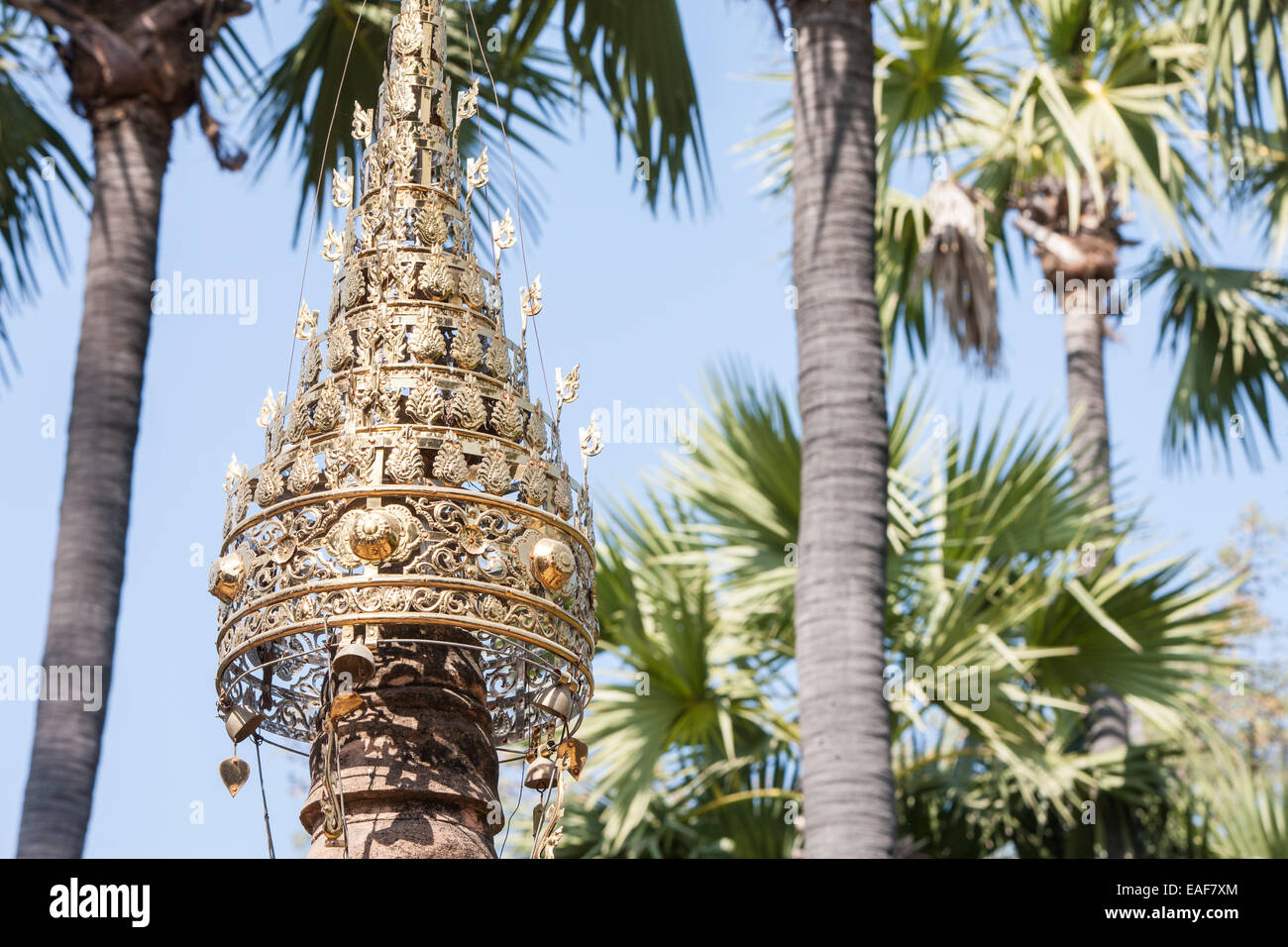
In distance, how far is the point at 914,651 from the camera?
32.1ft

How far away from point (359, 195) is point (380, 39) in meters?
4.66

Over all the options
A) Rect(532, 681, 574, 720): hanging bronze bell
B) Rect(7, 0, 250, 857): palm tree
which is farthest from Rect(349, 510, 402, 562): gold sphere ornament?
Rect(7, 0, 250, 857): palm tree

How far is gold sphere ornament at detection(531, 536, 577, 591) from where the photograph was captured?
3.78m

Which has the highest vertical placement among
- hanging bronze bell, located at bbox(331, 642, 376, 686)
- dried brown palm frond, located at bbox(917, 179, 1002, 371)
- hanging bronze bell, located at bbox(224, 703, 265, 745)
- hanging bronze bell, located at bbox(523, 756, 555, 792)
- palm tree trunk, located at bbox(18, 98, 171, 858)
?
dried brown palm frond, located at bbox(917, 179, 1002, 371)

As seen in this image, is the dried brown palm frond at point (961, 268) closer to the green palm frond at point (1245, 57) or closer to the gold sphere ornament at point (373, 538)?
the green palm frond at point (1245, 57)

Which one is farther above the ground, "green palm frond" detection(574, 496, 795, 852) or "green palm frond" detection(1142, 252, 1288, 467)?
"green palm frond" detection(1142, 252, 1288, 467)

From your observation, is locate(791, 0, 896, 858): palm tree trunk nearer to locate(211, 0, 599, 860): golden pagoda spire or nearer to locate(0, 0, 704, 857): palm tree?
locate(0, 0, 704, 857): palm tree

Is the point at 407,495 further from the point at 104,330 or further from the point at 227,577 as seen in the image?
the point at 104,330

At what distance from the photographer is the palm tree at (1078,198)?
1177 centimetres

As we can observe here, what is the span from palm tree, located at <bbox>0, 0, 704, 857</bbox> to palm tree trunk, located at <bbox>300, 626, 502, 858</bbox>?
354 centimetres

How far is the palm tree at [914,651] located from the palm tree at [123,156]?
249 cm

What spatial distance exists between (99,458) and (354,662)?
4298 millimetres
